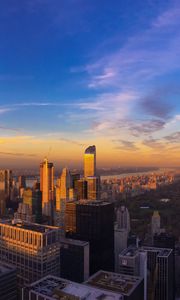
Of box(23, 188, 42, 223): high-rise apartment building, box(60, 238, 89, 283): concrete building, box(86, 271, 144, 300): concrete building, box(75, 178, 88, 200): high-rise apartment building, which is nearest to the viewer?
box(86, 271, 144, 300): concrete building

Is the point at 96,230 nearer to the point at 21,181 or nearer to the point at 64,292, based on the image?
the point at 64,292

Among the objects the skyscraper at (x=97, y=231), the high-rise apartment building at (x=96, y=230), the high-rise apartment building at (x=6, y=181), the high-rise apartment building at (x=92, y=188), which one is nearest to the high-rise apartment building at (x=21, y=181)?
the high-rise apartment building at (x=6, y=181)

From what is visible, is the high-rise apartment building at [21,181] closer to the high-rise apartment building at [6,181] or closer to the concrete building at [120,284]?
the high-rise apartment building at [6,181]

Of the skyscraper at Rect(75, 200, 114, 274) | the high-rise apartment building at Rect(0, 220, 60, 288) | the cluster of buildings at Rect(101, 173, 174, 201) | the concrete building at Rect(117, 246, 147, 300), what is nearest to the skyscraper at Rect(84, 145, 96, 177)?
the cluster of buildings at Rect(101, 173, 174, 201)

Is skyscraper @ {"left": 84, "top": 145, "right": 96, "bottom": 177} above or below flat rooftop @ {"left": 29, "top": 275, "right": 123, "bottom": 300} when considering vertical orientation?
above

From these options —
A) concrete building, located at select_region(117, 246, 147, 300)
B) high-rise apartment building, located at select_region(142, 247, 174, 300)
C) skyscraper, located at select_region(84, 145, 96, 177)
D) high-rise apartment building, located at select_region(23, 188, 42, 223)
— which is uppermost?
skyscraper, located at select_region(84, 145, 96, 177)

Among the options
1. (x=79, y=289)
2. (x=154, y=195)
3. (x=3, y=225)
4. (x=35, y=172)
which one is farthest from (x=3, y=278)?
(x=154, y=195)

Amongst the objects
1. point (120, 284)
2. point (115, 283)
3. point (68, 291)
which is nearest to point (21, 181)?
point (115, 283)

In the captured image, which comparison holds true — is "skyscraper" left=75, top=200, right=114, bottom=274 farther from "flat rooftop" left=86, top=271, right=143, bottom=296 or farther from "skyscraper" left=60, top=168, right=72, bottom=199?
"skyscraper" left=60, top=168, right=72, bottom=199
